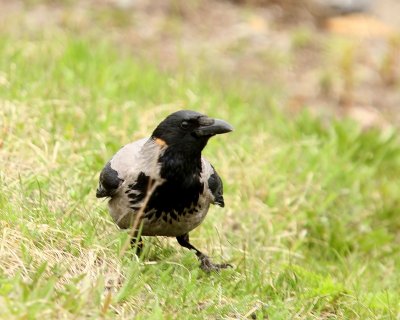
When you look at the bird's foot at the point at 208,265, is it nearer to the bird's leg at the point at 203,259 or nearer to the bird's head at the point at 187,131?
the bird's leg at the point at 203,259

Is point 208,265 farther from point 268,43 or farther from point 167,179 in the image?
point 268,43

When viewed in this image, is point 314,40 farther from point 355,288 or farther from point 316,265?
point 355,288

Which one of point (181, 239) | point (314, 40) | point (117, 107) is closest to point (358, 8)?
point (314, 40)

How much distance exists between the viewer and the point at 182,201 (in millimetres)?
5051

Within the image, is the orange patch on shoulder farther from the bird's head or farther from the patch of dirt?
the patch of dirt

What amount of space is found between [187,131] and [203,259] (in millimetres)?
841

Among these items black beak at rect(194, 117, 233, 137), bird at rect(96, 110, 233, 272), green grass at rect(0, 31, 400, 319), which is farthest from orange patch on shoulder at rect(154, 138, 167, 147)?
green grass at rect(0, 31, 400, 319)

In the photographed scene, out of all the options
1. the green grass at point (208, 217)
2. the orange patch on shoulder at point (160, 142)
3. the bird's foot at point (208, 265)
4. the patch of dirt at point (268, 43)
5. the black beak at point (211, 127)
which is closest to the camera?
the green grass at point (208, 217)

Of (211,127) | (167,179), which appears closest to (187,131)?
(211,127)

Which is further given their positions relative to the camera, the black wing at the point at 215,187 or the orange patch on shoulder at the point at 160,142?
the black wing at the point at 215,187

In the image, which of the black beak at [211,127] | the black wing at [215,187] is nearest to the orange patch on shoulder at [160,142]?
the black beak at [211,127]

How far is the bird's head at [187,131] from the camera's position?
507 cm

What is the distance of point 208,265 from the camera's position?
17.5ft

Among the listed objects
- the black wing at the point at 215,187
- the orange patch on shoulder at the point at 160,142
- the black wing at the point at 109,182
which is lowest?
the black wing at the point at 215,187
